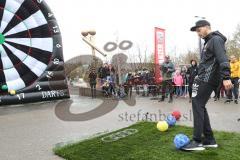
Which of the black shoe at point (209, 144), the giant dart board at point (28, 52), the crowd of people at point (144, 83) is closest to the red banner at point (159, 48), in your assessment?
the crowd of people at point (144, 83)

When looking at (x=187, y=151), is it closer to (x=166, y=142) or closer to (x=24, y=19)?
(x=166, y=142)

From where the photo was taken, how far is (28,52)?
1437 cm

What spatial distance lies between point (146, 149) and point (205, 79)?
55.6 inches

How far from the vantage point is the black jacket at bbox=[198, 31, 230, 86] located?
17.0 feet

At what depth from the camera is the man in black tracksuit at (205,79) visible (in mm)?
5320

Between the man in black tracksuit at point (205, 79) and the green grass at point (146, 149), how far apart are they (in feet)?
0.74

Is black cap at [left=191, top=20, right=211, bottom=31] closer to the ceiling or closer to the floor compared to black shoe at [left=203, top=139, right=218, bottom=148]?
closer to the ceiling

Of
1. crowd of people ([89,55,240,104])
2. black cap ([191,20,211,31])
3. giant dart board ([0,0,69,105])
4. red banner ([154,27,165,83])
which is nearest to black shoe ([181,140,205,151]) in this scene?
black cap ([191,20,211,31])

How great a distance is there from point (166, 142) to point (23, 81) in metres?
9.32

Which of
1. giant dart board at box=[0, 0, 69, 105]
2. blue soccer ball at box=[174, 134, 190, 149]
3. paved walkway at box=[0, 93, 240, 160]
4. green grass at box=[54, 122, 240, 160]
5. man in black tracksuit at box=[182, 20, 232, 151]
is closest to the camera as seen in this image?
green grass at box=[54, 122, 240, 160]

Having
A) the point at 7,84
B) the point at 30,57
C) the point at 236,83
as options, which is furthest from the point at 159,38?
the point at 7,84

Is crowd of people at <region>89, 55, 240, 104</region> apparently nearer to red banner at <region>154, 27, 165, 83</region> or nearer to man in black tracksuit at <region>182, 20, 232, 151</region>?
red banner at <region>154, 27, 165, 83</region>

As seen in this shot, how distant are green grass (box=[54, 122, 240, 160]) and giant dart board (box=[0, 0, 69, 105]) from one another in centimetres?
810

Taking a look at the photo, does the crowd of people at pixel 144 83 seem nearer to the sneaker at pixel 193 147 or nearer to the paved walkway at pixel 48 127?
the paved walkway at pixel 48 127
